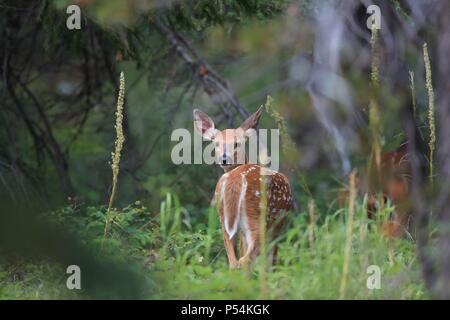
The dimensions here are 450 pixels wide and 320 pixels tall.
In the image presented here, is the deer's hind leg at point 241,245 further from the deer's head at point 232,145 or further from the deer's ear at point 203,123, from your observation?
the deer's ear at point 203,123

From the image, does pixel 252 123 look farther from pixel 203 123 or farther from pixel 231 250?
pixel 231 250

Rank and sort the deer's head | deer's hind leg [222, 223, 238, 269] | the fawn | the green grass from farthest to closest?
1. the deer's head
2. the fawn
3. deer's hind leg [222, 223, 238, 269]
4. the green grass

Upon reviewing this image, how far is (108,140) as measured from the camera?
13.6 meters

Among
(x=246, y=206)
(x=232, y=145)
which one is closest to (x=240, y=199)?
(x=246, y=206)

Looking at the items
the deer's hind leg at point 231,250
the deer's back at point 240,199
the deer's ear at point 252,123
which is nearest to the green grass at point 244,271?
the deer's hind leg at point 231,250

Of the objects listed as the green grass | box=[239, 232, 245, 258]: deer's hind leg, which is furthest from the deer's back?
the green grass

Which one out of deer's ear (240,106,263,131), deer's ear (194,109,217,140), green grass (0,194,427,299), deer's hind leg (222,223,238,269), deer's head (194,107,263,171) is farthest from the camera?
deer's ear (194,109,217,140)

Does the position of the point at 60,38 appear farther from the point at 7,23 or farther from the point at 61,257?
the point at 61,257

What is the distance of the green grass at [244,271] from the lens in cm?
580

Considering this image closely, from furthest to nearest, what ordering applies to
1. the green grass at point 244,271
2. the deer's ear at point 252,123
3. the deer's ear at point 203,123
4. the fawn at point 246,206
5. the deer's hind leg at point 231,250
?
the deer's ear at point 203,123 < the deer's ear at point 252,123 < the fawn at point 246,206 < the deer's hind leg at point 231,250 < the green grass at point 244,271

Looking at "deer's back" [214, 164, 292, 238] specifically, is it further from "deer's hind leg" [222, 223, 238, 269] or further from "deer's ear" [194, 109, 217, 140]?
"deer's ear" [194, 109, 217, 140]

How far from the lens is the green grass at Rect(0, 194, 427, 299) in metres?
5.80
